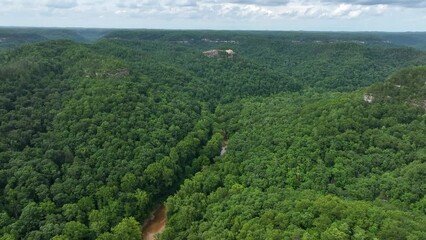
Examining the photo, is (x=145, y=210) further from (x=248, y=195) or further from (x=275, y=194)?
(x=275, y=194)

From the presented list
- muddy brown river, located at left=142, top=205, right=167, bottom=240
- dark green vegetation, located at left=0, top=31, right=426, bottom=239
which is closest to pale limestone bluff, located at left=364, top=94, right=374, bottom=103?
dark green vegetation, located at left=0, top=31, right=426, bottom=239

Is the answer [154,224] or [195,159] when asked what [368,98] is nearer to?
[195,159]

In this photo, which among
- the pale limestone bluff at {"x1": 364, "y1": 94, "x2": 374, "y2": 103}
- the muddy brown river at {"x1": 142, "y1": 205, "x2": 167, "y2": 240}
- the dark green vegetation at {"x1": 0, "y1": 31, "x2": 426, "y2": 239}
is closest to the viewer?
the dark green vegetation at {"x1": 0, "y1": 31, "x2": 426, "y2": 239}

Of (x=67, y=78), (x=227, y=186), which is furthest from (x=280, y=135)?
(x=67, y=78)

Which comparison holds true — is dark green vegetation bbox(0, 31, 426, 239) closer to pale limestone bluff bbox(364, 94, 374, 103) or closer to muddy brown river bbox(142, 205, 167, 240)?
pale limestone bluff bbox(364, 94, 374, 103)

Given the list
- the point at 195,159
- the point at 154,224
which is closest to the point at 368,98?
the point at 195,159

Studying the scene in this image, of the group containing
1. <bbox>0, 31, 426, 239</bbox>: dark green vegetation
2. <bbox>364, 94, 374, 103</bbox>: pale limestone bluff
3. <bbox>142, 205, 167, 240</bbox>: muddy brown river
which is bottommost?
<bbox>142, 205, 167, 240</bbox>: muddy brown river
